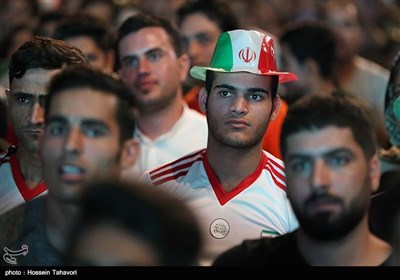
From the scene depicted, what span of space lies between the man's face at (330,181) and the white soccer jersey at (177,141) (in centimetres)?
72

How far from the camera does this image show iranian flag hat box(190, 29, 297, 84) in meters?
3.14

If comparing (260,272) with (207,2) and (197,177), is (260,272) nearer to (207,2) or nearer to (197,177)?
(197,177)

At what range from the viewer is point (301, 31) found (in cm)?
532

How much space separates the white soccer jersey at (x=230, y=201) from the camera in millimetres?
2914

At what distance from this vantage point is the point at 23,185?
3.14m

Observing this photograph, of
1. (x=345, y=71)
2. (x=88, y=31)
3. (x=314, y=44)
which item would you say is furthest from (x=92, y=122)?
(x=345, y=71)

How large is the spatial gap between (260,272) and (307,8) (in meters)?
5.21

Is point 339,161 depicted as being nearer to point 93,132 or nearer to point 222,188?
point 222,188

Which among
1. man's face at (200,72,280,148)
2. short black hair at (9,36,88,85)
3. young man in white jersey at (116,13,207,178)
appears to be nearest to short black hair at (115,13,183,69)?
young man in white jersey at (116,13,207,178)

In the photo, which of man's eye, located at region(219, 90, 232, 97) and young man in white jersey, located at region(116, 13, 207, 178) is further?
young man in white jersey, located at region(116, 13, 207, 178)

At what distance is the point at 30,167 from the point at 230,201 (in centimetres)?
67

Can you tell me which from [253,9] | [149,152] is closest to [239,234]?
[149,152]

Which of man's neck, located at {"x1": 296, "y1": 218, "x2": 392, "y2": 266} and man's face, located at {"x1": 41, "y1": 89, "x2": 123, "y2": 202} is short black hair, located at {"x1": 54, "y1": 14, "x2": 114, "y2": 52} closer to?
man's face, located at {"x1": 41, "y1": 89, "x2": 123, "y2": 202}

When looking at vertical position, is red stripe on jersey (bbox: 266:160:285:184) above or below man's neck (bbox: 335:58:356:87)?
above
